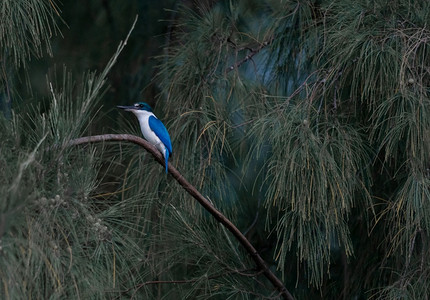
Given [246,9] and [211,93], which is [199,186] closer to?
[211,93]

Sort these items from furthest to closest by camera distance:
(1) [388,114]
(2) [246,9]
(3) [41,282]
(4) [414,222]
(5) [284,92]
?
(2) [246,9] < (5) [284,92] < (1) [388,114] < (4) [414,222] < (3) [41,282]

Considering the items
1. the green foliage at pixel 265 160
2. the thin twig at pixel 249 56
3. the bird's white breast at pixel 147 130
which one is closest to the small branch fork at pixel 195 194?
the green foliage at pixel 265 160

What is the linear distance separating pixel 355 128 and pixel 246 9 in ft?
2.52

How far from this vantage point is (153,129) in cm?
239

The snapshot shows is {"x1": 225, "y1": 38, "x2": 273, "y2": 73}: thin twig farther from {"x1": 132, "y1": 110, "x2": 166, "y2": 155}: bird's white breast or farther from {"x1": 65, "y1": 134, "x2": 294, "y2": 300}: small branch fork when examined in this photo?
{"x1": 65, "y1": 134, "x2": 294, "y2": 300}: small branch fork

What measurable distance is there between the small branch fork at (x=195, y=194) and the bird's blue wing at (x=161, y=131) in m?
0.19

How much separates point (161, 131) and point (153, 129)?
77mm

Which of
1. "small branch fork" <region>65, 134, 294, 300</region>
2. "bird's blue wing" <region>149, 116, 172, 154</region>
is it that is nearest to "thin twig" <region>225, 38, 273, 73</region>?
"bird's blue wing" <region>149, 116, 172, 154</region>

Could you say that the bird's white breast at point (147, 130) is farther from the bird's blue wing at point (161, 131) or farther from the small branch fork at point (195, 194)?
the small branch fork at point (195, 194)

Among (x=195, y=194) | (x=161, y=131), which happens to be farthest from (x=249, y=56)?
(x=195, y=194)

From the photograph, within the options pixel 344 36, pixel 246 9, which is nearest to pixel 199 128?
pixel 344 36

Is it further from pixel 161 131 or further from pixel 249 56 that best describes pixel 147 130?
pixel 249 56

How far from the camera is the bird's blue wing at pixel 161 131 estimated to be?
2.27 meters

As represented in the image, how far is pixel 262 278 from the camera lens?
2.44 metres
